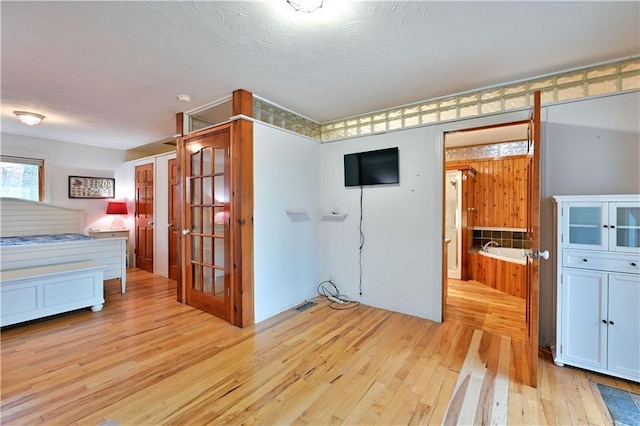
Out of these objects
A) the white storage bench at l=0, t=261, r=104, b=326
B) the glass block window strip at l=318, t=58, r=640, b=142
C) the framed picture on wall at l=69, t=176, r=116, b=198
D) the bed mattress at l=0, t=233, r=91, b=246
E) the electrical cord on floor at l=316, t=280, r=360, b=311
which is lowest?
the electrical cord on floor at l=316, t=280, r=360, b=311

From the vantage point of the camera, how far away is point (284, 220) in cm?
339

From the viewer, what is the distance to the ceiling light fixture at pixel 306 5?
5.00 ft

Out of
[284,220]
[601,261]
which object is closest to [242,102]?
[284,220]

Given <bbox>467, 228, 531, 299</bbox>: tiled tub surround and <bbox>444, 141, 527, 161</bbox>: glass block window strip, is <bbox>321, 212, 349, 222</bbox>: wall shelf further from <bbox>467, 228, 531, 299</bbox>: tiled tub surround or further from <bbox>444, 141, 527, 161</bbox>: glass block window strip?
<bbox>444, 141, 527, 161</bbox>: glass block window strip

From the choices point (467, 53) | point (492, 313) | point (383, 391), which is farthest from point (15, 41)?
point (492, 313)

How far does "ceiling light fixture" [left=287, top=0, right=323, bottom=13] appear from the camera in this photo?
5.00 feet

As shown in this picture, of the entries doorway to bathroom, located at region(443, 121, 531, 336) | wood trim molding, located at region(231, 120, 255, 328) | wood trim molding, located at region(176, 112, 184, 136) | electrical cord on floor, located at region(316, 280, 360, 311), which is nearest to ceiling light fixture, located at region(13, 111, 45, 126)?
wood trim molding, located at region(176, 112, 184, 136)

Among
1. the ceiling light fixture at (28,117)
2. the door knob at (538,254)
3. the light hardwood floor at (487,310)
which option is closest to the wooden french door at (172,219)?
the ceiling light fixture at (28,117)

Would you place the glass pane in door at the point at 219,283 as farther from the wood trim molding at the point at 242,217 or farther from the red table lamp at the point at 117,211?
the red table lamp at the point at 117,211

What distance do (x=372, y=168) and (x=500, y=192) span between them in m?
3.14

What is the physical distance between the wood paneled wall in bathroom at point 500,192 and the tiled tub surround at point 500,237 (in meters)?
0.10

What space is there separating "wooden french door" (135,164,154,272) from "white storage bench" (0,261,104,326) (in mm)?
1860

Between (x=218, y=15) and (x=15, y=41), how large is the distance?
1571 mm

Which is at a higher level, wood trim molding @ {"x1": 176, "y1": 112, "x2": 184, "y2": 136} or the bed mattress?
wood trim molding @ {"x1": 176, "y1": 112, "x2": 184, "y2": 136}
